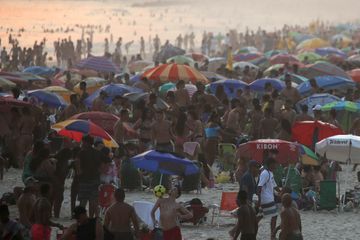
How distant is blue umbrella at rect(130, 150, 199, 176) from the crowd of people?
499 mm

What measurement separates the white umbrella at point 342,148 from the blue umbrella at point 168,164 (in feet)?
7.33

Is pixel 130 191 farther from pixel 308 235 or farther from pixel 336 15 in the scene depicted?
pixel 336 15

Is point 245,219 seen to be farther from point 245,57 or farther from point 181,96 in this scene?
point 245,57

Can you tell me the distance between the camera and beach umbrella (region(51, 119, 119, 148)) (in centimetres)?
1403

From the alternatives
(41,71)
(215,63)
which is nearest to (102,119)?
(41,71)

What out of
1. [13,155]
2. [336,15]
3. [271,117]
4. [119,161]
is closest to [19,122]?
[13,155]

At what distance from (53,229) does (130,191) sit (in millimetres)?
3070

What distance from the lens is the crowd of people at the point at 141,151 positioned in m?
10.1

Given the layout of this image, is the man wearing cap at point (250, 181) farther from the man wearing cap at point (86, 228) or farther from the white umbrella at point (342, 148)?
the man wearing cap at point (86, 228)

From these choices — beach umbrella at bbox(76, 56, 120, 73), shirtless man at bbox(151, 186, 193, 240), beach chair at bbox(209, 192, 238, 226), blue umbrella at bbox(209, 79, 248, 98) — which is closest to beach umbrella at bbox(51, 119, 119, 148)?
beach chair at bbox(209, 192, 238, 226)

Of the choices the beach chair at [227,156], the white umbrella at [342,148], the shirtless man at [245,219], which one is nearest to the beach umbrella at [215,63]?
the beach chair at [227,156]

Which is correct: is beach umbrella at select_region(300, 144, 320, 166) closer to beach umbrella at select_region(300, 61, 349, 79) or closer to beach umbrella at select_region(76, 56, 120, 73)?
beach umbrella at select_region(300, 61, 349, 79)

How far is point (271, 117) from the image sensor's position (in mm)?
17594

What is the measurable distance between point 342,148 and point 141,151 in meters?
3.64
